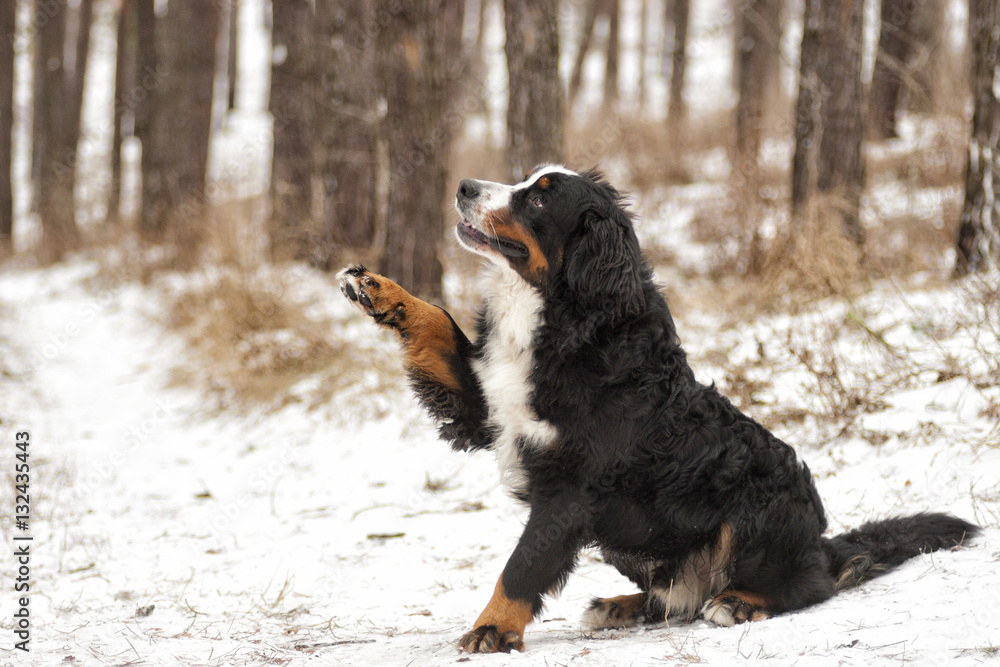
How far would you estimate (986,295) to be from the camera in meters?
4.69

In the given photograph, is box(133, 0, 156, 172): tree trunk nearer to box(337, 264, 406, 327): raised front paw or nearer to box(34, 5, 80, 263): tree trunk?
box(34, 5, 80, 263): tree trunk

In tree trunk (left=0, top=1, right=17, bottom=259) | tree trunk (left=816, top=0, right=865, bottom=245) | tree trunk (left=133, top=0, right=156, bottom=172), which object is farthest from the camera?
tree trunk (left=0, top=1, right=17, bottom=259)

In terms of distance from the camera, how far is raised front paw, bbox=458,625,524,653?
2.71 metres

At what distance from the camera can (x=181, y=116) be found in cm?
1323

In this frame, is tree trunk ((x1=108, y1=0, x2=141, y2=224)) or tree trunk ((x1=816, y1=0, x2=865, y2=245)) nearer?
tree trunk ((x1=816, y1=0, x2=865, y2=245))

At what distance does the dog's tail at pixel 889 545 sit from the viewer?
321 cm

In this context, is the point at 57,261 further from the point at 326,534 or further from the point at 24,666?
the point at 24,666

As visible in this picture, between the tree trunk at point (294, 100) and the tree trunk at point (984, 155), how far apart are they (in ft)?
22.7

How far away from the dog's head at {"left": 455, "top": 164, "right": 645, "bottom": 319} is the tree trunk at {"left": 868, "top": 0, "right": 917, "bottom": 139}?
9.14m

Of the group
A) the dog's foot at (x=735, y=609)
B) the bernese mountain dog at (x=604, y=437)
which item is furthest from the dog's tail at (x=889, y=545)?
the dog's foot at (x=735, y=609)

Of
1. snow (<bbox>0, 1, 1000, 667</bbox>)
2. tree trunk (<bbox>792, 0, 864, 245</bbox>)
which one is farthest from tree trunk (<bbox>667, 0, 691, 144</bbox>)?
snow (<bbox>0, 1, 1000, 667</bbox>)

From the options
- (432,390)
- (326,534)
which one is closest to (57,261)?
(326,534)

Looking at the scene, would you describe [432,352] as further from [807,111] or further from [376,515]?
[807,111]

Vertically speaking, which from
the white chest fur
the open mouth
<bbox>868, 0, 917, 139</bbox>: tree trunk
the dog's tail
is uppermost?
<bbox>868, 0, 917, 139</bbox>: tree trunk
